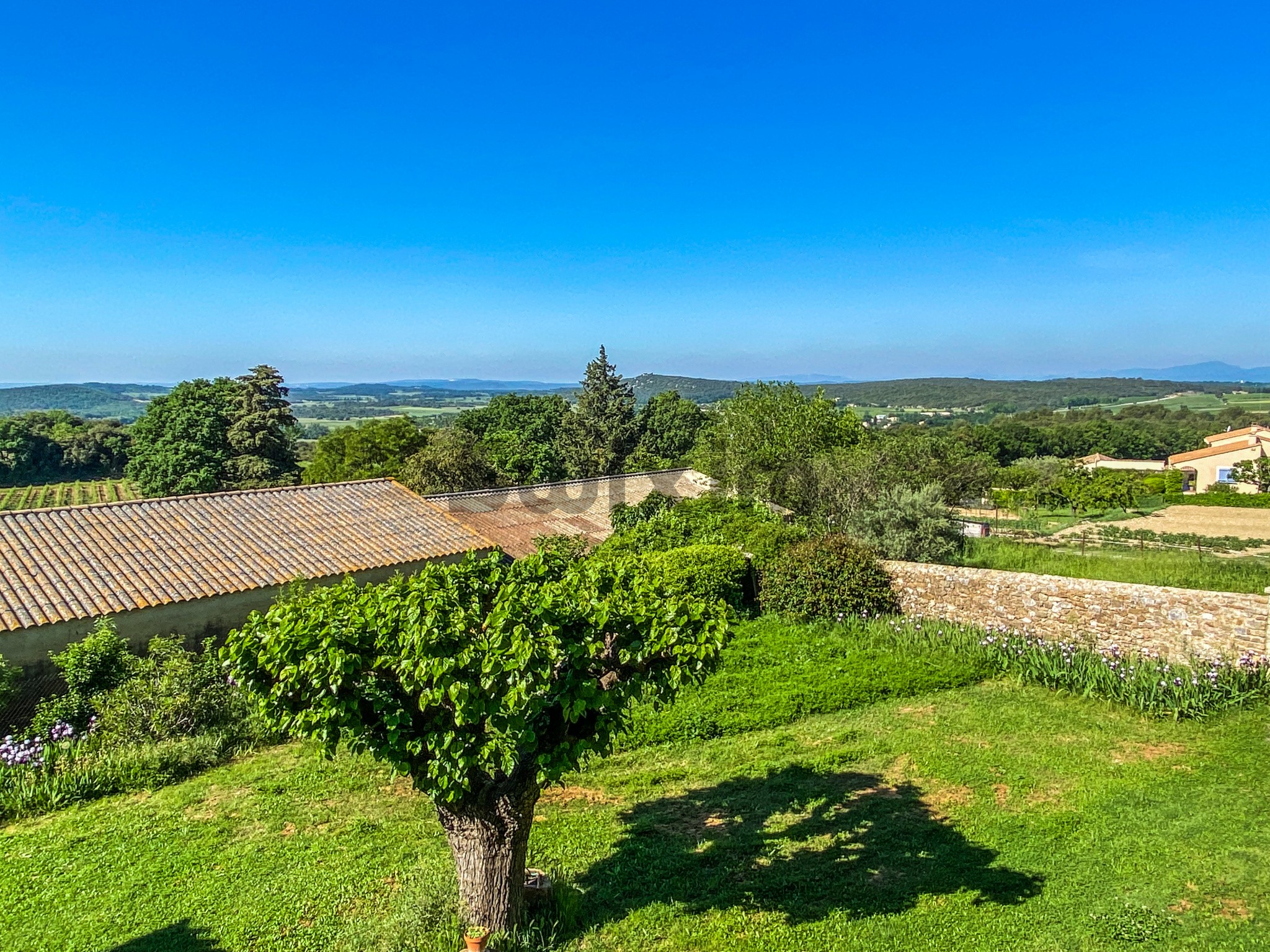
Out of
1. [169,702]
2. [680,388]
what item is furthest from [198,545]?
[680,388]

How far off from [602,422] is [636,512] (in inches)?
1114

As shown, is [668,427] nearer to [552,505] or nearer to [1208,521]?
[552,505]

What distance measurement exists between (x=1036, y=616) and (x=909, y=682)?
11.6 feet

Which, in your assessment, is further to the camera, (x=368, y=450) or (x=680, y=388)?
(x=680, y=388)

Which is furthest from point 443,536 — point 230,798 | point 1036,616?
point 1036,616

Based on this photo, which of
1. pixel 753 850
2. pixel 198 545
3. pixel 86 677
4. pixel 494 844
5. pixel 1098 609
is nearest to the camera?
pixel 494 844

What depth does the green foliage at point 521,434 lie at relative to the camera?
4444 cm

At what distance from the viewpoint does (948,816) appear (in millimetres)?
7199

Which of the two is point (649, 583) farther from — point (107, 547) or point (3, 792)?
point (107, 547)

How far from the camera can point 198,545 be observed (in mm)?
13891

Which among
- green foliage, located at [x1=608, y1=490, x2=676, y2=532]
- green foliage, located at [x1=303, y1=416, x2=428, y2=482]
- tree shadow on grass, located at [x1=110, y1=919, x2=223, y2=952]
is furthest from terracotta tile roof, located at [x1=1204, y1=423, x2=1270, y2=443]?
tree shadow on grass, located at [x1=110, y1=919, x2=223, y2=952]

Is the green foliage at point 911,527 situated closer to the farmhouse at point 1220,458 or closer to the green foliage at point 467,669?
the green foliage at point 467,669

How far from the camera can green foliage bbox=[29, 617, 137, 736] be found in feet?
31.5

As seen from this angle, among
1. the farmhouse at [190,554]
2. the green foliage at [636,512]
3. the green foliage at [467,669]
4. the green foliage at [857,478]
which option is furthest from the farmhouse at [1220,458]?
the green foliage at [467,669]
